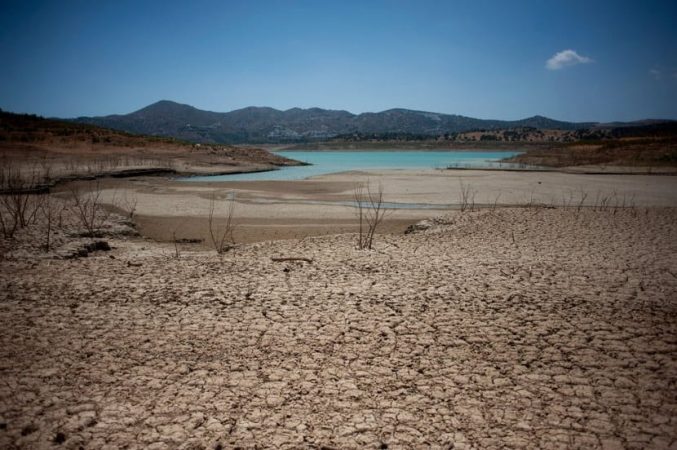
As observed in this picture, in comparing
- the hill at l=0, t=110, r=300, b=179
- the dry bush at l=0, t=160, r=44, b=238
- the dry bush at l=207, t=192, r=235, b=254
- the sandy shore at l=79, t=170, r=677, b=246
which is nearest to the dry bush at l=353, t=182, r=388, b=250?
the sandy shore at l=79, t=170, r=677, b=246

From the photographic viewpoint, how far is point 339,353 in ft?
15.1

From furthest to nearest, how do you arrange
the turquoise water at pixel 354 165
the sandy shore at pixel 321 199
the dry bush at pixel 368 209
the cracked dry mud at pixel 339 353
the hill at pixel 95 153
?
the turquoise water at pixel 354 165
the hill at pixel 95 153
the sandy shore at pixel 321 199
the dry bush at pixel 368 209
the cracked dry mud at pixel 339 353

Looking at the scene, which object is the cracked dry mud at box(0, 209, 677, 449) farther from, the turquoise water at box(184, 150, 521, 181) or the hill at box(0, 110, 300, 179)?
the turquoise water at box(184, 150, 521, 181)

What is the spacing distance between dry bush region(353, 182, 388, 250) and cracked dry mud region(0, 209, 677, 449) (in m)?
3.86

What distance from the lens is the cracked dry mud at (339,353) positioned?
3.35m

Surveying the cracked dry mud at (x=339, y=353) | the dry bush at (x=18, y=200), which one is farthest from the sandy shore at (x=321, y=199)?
the cracked dry mud at (x=339, y=353)

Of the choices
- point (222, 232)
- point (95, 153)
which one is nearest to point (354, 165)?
point (95, 153)

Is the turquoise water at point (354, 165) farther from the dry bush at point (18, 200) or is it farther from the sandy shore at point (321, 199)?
the dry bush at point (18, 200)

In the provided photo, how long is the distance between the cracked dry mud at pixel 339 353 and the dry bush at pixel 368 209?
3857 millimetres

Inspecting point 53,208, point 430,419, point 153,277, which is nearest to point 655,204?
point 430,419

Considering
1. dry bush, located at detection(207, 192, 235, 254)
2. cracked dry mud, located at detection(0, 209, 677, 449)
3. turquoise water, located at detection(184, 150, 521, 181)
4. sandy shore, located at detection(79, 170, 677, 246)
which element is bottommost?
cracked dry mud, located at detection(0, 209, 677, 449)

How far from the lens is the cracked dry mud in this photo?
3.35 meters

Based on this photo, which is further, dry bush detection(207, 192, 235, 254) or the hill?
the hill

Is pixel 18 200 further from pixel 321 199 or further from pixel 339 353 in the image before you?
pixel 321 199
